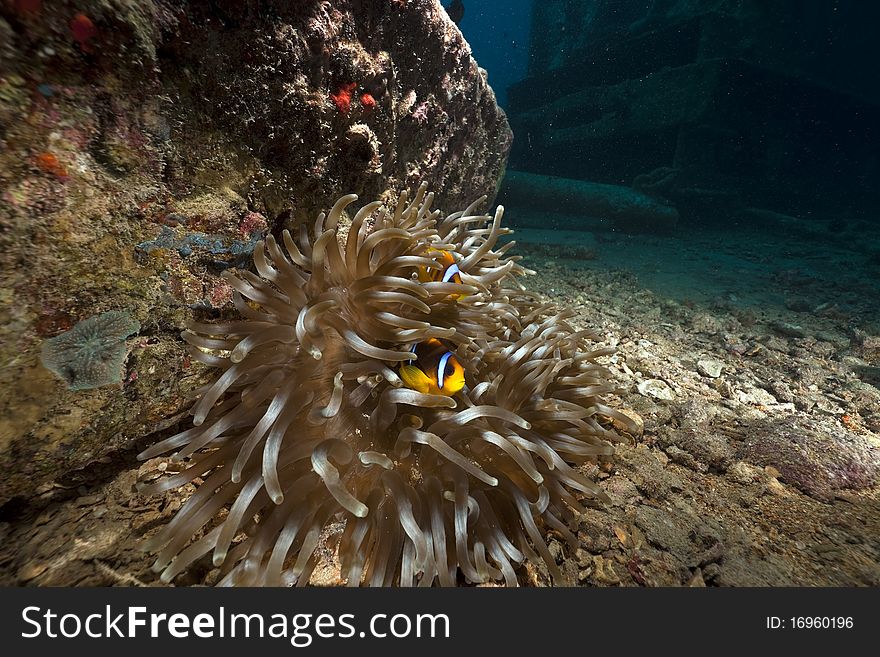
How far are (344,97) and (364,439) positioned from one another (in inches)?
65.8

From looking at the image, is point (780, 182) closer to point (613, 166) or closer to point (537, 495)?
point (613, 166)

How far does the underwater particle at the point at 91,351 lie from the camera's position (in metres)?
1.34

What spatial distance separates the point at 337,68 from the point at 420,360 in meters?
1.50

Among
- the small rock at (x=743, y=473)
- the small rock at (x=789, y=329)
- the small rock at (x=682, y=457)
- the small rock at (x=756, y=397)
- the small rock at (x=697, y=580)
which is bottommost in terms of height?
the small rock at (x=789, y=329)

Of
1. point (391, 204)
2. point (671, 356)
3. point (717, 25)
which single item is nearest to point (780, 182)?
point (717, 25)

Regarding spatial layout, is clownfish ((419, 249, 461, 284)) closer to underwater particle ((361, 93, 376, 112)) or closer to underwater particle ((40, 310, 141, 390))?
underwater particle ((361, 93, 376, 112))

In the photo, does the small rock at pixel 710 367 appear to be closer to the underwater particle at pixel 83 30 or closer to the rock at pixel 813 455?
the rock at pixel 813 455

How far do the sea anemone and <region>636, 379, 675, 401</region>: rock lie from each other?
0.81 metres

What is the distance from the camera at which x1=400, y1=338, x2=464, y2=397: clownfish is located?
5.15 ft

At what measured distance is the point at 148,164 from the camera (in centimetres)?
147

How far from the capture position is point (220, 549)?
1302 millimetres

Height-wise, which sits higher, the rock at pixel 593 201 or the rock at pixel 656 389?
the rock at pixel 656 389

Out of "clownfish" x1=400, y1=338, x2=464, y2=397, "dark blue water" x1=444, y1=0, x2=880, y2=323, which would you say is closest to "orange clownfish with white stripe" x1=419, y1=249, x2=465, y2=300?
"clownfish" x1=400, y1=338, x2=464, y2=397

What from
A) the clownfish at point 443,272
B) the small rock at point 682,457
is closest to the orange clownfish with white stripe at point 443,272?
the clownfish at point 443,272
